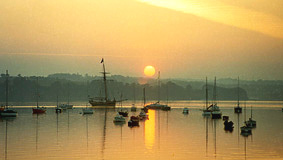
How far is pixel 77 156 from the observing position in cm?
4028

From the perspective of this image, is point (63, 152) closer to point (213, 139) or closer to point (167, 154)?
point (167, 154)

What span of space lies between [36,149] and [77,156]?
6.62 metres

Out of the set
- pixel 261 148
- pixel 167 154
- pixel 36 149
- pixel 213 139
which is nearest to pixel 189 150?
pixel 167 154

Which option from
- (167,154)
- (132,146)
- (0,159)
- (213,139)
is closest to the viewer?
(0,159)

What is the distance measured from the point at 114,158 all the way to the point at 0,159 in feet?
32.5

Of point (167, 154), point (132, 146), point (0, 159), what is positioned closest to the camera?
point (0, 159)

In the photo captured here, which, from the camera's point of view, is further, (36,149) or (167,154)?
(36,149)

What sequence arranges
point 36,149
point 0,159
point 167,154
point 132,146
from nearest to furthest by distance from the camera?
point 0,159 < point 167,154 < point 36,149 < point 132,146

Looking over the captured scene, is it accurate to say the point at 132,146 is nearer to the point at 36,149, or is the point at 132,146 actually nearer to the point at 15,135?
the point at 36,149

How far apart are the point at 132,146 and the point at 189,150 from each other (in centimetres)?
663

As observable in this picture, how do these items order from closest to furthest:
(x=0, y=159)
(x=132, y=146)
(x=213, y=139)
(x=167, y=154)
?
1. (x=0, y=159)
2. (x=167, y=154)
3. (x=132, y=146)
4. (x=213, y=139)

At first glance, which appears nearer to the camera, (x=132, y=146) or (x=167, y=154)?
(x=167, y=154)

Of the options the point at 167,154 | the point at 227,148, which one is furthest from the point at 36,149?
the point at 227,148

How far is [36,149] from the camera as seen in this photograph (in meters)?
44.8
